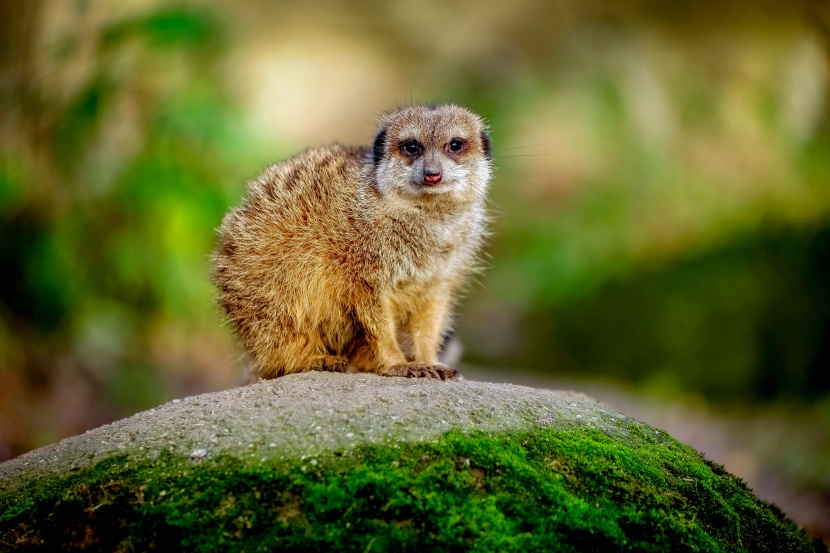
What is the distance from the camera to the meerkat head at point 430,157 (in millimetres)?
6297

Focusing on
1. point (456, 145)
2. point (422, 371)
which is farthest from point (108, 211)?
point (422, 371)

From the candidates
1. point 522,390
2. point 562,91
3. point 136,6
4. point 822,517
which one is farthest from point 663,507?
point 562,91

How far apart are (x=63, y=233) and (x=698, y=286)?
333 inches

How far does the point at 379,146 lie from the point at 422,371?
174 centimetres

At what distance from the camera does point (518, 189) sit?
645 inches

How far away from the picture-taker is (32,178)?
→ 10.3 metres

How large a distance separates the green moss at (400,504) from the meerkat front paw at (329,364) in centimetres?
188

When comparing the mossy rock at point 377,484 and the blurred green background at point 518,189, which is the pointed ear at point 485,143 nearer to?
the blurred green background at point 518,189

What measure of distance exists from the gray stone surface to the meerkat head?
1.63 metres

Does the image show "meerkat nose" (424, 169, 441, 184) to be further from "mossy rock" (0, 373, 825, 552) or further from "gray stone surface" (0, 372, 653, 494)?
Answer: "mossy rock" (0, 373, 825, 552)

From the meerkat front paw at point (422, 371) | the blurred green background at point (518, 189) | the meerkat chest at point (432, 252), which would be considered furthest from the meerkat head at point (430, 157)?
the meerkat front paw at point (422, 371)

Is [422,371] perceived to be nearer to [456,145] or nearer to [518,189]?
[456,145]

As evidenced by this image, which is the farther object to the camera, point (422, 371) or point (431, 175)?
point (431, 175)

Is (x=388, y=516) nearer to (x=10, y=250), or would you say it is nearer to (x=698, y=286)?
(x=10, y=250)
